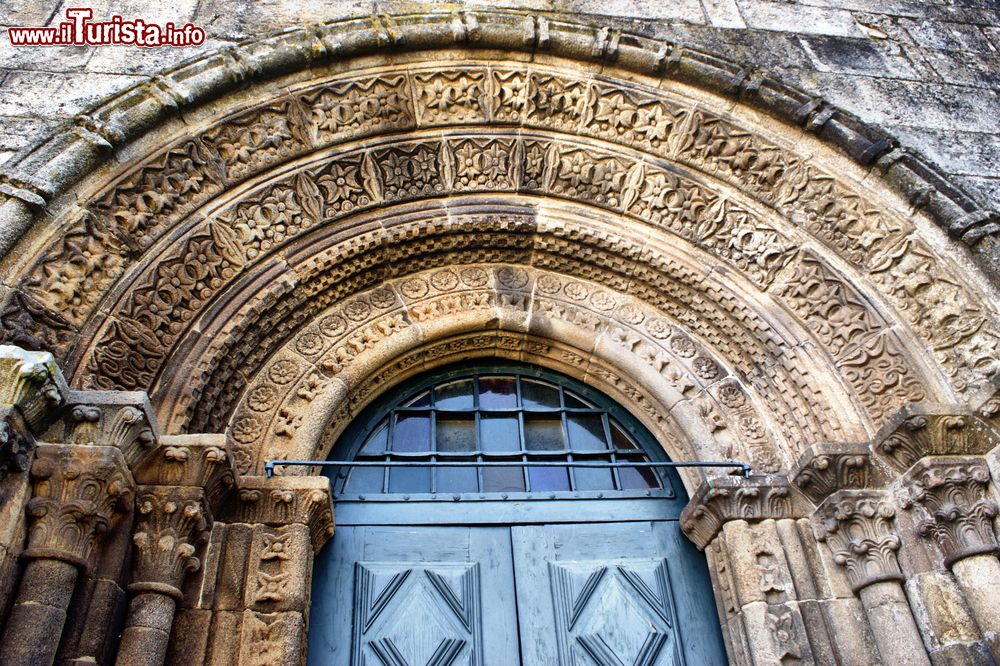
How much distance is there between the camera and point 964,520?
3.69m

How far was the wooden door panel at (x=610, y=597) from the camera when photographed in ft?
13.2

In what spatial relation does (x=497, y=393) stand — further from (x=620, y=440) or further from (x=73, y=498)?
(x=73, y=498)

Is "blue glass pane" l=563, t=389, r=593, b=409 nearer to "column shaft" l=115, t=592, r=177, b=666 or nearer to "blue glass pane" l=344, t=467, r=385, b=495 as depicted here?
"blue glass pane" l=344, t=467, r=385, b=495

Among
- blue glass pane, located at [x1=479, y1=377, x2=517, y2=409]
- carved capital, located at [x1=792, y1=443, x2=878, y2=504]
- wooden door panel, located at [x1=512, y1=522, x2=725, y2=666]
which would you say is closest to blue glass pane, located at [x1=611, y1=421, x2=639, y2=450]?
wooden door panel, located at [x1=512, y1=522, x2=725, y2=666]

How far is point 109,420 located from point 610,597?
2.71 metres

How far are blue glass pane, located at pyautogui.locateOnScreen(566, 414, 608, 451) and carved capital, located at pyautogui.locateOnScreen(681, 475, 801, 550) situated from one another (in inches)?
32.3

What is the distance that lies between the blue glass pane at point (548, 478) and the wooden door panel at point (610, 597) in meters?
0.32

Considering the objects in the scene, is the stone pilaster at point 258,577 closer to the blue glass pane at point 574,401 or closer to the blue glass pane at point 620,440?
the blue glass pane at point 574,401

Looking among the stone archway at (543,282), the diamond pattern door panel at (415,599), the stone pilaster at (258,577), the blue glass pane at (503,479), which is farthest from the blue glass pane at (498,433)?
the stone pilaster at (258,577)

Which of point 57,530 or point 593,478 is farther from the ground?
point 593,478

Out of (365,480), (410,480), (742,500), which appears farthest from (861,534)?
(365,480)

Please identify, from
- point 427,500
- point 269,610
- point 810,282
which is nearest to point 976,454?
point 810,282

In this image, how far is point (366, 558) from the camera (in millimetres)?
4223

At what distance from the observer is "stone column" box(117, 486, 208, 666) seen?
3145mm
